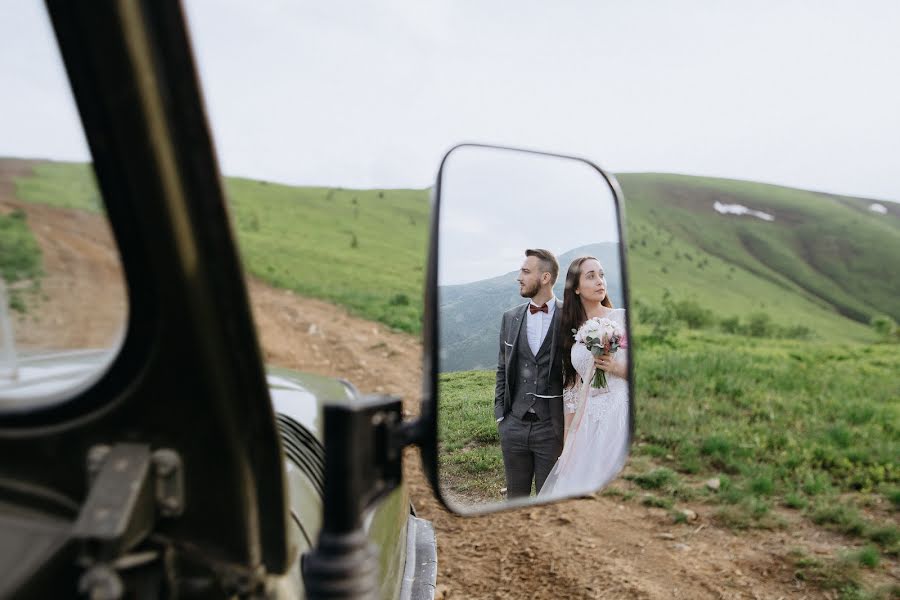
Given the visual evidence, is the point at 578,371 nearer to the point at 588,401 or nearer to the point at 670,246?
the point at 588,401

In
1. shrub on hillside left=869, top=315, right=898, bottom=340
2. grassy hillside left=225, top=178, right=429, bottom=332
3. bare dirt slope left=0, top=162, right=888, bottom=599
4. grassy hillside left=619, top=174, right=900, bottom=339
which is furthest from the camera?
grassy hillside left=619, top=174, right=900, bottom=339

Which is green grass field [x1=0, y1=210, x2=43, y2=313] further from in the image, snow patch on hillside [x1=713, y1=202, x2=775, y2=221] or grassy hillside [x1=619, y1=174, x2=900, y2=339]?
snow patch on hillside [x1=713, y1=202, x2=775, y2=221]

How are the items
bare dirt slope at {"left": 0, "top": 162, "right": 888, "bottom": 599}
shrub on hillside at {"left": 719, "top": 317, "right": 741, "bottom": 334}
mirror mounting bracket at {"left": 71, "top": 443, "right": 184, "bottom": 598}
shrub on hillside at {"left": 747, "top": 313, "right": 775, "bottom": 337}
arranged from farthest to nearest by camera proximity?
shrub on hillside at {"left": 747, "top": 313, "right": 775, "bottom": 337} < shrub on hillside at {"left": 719, "top": 317, "right": 741, "bottom": 334} < bare dirt slope at {"left": 0, "top": 162, "right": 888, "bottom": 599} < mirror mounting bracket at {"left": 71, "top": 443, "right": 184, "bottom": 598}

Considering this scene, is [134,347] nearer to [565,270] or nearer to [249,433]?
[249,433]

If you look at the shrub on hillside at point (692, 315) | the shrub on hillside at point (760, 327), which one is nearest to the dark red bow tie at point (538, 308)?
the shrub on hillside at point (692, 315)

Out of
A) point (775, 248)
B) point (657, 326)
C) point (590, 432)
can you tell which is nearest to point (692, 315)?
point (657, 326)

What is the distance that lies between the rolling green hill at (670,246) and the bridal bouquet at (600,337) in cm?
82

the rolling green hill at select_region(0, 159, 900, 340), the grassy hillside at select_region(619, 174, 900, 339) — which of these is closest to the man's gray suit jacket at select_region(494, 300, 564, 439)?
the rolling green hill at select_region(0, 159, 900, 340)

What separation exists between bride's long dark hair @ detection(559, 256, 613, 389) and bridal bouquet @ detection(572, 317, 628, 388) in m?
0.02

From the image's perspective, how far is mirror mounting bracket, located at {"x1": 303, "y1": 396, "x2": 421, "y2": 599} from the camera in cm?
78

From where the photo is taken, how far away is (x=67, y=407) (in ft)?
2.54

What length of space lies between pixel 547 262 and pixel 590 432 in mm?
357

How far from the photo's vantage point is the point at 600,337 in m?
1.26

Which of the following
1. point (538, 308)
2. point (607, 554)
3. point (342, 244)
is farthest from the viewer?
point (342, 244)
